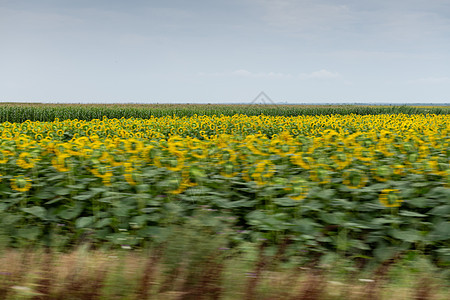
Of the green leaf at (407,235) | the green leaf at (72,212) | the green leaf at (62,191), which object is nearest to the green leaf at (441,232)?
the green leaf at (407,235)

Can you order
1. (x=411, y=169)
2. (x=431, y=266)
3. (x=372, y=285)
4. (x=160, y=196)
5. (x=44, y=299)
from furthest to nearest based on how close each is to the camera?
(x=411, y=169) → (x=160, y=196) → (x=431, y=266) → (x=372, y=285) → (x=44, y=299)

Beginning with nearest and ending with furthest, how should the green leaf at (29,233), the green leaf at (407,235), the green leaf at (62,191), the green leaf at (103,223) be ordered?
the green leaf at (407,235) → the green leaf at (103,223) → the green leaf at (29,233) → the green leaf at (62,191)

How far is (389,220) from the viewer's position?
3615 millimetres

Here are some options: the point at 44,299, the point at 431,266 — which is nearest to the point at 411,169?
the point at 431,266

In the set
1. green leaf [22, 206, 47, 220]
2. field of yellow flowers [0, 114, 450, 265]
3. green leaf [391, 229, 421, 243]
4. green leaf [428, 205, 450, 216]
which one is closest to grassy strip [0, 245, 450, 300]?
green leaf [391, 229, 421, 243]

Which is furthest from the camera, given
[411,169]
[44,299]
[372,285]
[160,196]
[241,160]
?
[241,160]

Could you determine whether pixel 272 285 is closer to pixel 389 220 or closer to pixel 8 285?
pixel 389 220

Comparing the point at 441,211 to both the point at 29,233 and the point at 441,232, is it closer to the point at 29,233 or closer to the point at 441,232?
the point at 441,232

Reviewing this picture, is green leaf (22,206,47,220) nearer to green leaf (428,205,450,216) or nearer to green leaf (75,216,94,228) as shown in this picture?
green leaf (75,216,94,228)

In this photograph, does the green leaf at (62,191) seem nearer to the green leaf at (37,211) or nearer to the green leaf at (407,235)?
the green leaf at (37,211)

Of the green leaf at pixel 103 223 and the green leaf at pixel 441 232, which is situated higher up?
the green leaf at pixel 441 232

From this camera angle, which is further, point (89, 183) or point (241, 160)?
point (241, 160)

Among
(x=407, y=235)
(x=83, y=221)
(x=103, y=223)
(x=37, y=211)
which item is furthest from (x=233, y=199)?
(x=37, y=211)

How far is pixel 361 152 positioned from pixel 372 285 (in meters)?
2.27
